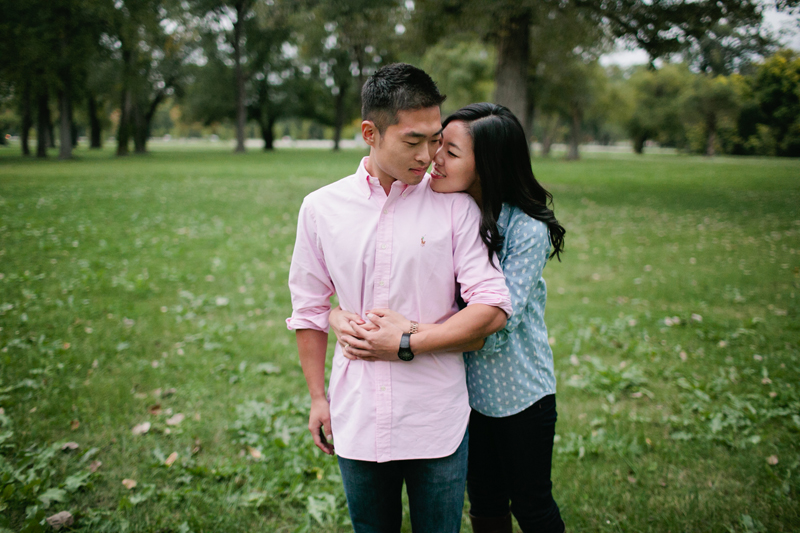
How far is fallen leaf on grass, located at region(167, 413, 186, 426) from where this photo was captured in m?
4.19

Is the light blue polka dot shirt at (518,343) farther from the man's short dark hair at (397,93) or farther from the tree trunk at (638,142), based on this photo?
the tree trunk at (638,142)

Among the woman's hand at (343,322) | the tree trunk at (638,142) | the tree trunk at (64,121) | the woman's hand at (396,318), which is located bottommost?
the woman's hand at (343,322)

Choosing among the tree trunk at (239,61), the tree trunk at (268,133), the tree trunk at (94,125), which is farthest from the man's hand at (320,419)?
the tree trunk at (268,133)

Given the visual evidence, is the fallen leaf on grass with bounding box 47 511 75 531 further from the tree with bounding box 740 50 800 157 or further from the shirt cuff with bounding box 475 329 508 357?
the tree with bounding box 740 50 800 157

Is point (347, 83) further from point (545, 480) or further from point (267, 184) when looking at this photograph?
point (545, 480)

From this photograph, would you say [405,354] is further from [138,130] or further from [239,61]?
[138,130]

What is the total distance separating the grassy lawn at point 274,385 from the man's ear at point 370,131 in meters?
2.45

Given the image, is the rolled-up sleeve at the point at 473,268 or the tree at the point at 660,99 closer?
the rolled-up sleeve at the point at 473,268

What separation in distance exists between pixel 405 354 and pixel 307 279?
54 cm

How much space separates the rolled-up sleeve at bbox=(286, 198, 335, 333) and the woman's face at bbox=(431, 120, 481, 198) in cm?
53

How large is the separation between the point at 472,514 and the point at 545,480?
564mm

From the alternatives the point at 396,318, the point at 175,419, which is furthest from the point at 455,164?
the point at 175,419

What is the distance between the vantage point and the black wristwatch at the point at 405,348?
1806 mm

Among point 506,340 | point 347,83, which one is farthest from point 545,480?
point 347,83
